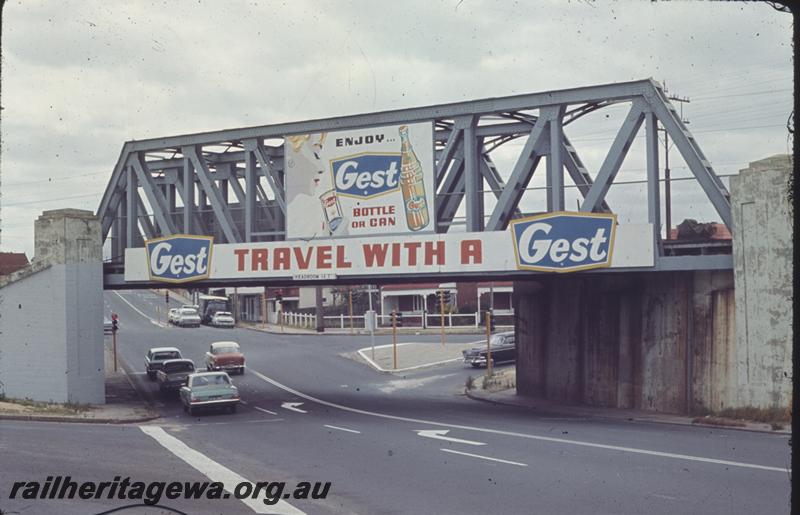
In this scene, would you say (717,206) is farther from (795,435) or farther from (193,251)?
(795,435)

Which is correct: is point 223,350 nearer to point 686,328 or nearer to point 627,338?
point 627,338

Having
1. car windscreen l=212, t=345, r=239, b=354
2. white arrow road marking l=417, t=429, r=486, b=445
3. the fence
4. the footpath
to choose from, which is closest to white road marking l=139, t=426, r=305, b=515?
white arrow road marking l=417, t=429, r=486, b=445

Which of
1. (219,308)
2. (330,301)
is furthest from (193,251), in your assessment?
(330,301)

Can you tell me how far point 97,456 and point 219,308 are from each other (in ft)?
246

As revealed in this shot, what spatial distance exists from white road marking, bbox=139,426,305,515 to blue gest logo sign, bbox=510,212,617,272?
11562mm

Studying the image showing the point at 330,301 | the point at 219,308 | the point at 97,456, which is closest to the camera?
the point at 97,456

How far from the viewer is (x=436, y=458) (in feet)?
59.1

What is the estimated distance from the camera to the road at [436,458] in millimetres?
13359

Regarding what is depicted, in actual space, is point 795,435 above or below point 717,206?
below

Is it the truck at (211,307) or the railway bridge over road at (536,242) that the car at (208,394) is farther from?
the truck at (211,307)

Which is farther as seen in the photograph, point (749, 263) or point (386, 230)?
point (386, 230)

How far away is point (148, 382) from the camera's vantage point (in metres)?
45.1

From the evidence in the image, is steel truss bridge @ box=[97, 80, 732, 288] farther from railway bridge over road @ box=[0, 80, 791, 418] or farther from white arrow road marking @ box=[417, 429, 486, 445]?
white arrow road marking @ box=[417, 429, 486, 445]

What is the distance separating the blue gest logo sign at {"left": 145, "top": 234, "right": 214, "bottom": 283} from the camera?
31.8m
